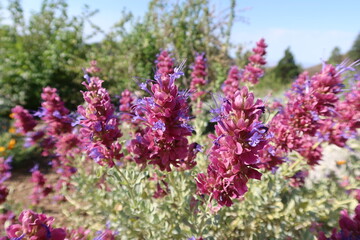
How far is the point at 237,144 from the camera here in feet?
4.34

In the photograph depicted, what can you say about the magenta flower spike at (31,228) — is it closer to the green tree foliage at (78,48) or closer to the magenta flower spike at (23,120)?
the magenta flower spike at (23,120)

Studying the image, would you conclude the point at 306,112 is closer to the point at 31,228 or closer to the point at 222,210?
the point at 222,210

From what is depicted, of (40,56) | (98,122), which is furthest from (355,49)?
(98,122)

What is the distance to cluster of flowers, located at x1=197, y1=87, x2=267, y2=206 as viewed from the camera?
1311 millimetres

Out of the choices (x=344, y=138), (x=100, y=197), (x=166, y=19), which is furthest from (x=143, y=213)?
(x=166, y=19)

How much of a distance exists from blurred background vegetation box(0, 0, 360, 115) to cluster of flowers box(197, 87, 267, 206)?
22.4 feet

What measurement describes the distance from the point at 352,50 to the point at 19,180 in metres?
32.1

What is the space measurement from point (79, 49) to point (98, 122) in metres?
9.02

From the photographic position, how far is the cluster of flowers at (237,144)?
4.30 ft

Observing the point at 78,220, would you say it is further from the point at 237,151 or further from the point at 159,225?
the point at 237,151

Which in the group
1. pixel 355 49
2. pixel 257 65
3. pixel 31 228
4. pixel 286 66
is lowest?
pixel 31 228

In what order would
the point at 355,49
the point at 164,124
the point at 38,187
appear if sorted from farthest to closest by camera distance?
the point at 355,49
the point at 38,187
the point at 164,124

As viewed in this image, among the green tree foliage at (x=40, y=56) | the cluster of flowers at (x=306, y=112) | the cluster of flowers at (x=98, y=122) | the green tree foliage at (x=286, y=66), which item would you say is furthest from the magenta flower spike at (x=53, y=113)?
the green tree foliage at (x=286, y=66)

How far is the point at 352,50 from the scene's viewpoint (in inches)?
1038
